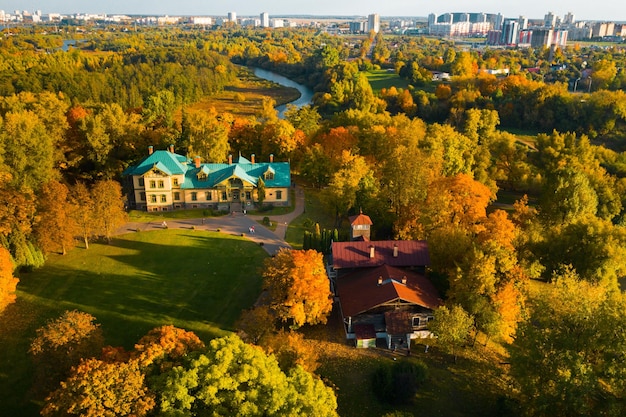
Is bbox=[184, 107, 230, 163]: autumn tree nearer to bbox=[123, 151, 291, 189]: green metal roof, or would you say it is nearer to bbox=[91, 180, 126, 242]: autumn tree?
bbox=[123, 151, 291, 189]: green metal roof

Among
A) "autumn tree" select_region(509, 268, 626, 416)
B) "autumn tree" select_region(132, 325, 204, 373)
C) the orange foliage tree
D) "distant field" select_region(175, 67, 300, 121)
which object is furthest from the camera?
"distant field" select_region(175, 67, 300, 121)

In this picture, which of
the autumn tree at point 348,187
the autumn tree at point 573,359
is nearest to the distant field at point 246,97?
the autumn tree at point 348,187

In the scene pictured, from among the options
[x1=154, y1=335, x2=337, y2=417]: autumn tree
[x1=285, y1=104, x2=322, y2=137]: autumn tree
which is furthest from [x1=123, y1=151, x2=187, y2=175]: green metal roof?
[x1=154, y1=335, x2=337, y2=417]: autumn tree

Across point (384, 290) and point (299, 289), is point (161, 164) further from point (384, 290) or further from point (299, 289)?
point (384, 290)

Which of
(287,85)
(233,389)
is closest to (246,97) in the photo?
(287,85)

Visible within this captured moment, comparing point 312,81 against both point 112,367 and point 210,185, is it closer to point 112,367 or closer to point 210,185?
point 210,185

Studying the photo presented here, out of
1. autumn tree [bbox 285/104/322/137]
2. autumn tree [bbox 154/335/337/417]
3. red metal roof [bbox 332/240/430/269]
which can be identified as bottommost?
red metal roof [bbox 332/240/430/269]

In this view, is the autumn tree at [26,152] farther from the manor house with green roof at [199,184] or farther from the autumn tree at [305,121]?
the autumn tree at [305,121]
